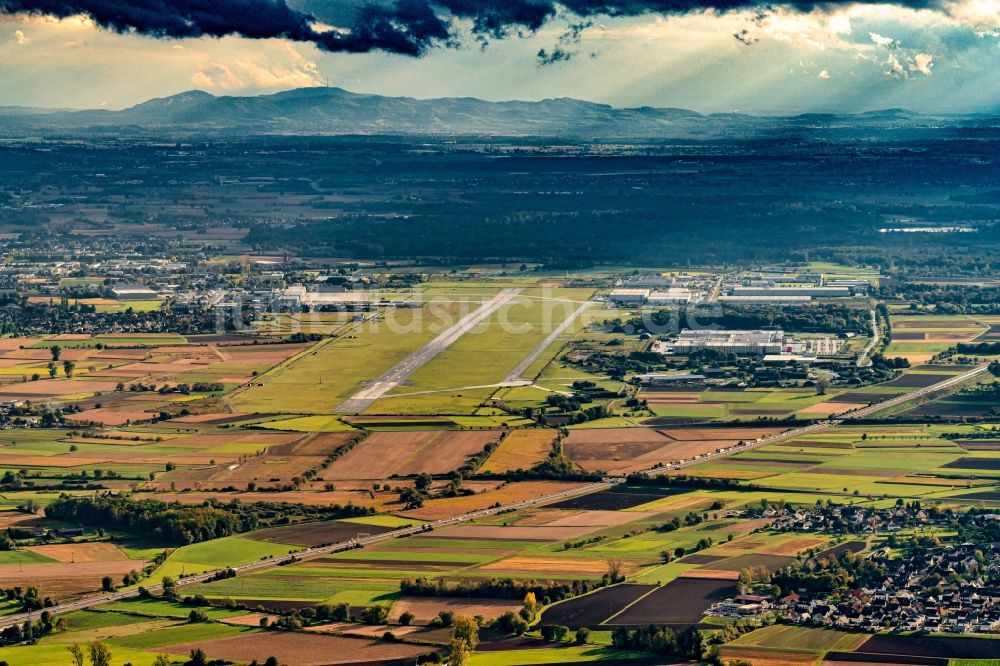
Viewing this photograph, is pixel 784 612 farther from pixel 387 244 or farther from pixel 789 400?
pixel 387 244

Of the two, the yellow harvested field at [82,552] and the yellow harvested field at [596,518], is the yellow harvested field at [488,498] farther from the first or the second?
the yellow harvested field at [82,552]

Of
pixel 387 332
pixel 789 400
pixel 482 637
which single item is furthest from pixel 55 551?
pixel 387 332

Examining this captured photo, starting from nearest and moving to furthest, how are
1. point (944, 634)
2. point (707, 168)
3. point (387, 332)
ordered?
point (944, 634) < point (387, 332) < point (707, 168)

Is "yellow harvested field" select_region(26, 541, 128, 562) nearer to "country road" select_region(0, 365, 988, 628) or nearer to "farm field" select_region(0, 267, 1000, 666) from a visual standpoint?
"farm field" select_region(0, 267, 1000, 666)

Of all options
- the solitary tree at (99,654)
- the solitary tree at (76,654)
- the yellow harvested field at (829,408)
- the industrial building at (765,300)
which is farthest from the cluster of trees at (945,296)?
the solitary tree at (99,654)

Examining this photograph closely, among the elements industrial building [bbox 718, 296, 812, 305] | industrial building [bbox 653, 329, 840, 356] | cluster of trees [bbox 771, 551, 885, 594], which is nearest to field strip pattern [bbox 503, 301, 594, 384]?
industrial building [bbox 653, 329, 840, 356]

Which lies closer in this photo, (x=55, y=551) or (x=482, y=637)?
(x=482, y=637)
